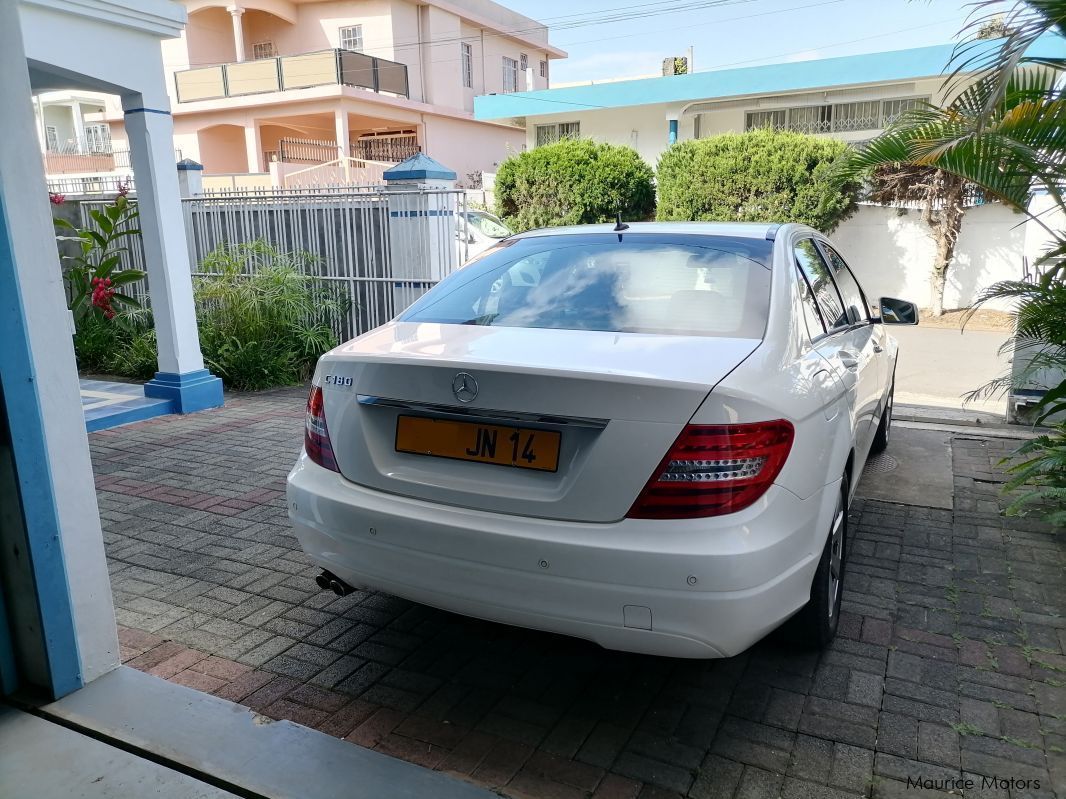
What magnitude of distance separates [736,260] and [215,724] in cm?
256

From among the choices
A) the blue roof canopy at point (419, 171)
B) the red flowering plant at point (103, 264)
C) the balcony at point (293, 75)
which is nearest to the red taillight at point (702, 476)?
the blue roof canopy at point (419, 171)

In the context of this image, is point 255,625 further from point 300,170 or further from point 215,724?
point 300,170

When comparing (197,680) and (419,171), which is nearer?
(197,680)

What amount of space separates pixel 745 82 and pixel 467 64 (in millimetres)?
14044

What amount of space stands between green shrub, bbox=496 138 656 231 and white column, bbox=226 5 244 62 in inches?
571

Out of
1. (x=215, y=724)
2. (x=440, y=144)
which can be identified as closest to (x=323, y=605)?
(x=215, y=724)

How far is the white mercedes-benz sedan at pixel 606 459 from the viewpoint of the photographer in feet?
7.77

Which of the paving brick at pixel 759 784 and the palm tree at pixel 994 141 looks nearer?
the paving brick at pixel 759 784

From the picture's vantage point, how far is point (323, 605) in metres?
3.62

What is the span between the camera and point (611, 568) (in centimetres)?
238

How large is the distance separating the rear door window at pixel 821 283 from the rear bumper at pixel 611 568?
1.22 m

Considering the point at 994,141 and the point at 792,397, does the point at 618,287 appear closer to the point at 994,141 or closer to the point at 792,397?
the point at 792,397

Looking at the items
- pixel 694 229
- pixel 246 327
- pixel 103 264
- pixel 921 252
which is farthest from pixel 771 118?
pixel 694 229

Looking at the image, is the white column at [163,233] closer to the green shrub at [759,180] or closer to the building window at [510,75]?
the green shrub at [759,180]
